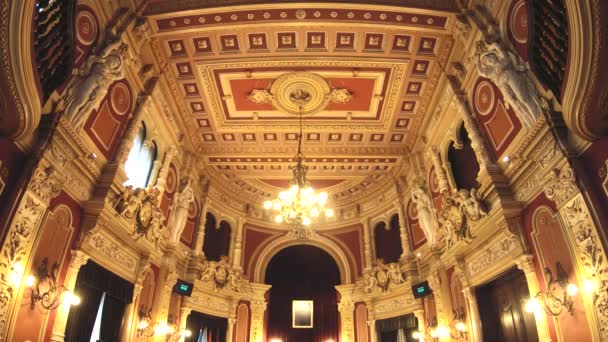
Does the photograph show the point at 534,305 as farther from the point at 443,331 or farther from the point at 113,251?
the point at 113,251

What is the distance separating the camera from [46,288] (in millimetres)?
5988

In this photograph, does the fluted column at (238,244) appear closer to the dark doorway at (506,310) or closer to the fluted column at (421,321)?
the fluted column at (421,321)

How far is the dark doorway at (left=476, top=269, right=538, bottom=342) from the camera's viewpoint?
7.16 meters

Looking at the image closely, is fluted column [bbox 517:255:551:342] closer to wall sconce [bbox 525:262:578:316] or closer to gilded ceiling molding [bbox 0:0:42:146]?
wall sconce [bbox 525:262:578:316]

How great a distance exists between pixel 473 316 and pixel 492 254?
4.89 feet

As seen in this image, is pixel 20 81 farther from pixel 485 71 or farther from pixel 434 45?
pixel 434 45

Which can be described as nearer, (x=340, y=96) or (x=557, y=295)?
(x=557, y=295)

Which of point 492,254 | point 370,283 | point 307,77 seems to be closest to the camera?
point 492,254

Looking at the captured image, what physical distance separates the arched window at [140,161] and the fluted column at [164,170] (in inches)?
10.6

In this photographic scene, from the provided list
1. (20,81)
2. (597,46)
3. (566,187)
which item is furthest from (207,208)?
(597,46)

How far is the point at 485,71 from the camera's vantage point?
7223mm

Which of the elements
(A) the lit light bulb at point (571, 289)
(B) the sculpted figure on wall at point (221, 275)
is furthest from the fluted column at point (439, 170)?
(B) the sculpted figure on wall at point (221, 275)

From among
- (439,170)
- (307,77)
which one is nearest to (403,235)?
(439,170)

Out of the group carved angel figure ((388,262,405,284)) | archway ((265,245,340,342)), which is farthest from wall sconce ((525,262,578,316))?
archway ((265,245,340,342))
